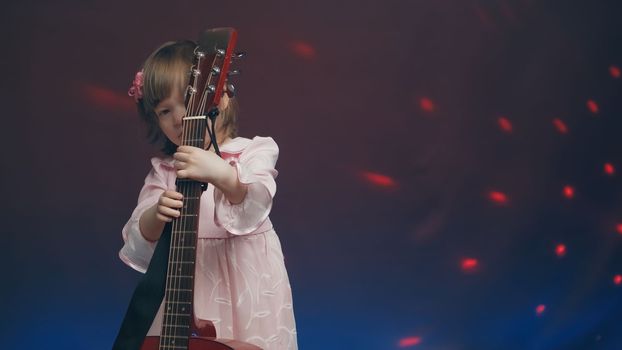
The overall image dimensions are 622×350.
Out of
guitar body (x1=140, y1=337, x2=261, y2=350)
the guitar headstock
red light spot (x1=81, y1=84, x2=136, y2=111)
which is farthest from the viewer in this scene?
red light spot (x1=81, y1=84, x2=136, y2=111)

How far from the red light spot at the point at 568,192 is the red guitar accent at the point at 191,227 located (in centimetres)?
138

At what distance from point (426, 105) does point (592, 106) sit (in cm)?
51

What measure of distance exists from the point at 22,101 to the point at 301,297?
0.90 meters

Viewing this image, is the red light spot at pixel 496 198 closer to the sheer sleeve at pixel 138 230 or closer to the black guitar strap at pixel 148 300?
the sheer sleeve at pixel 138 230

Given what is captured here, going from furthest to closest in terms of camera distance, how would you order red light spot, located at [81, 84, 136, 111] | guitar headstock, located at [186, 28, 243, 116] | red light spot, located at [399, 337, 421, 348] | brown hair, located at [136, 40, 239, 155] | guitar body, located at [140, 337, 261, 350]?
red light spot, located at [399, 337, 421, 348] → red light spot, located at [81, 84, 136, 111] → brown hair, located at [136, 40, 239, 155] → guitar headstock, located at [186, 28, 243, 116] → guitar body, located at [140, 337, 261, 350]

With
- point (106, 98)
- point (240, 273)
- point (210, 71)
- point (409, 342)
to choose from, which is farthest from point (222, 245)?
point (409, 342)

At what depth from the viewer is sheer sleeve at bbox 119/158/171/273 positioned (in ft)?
3.94

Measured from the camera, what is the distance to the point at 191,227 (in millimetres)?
1078

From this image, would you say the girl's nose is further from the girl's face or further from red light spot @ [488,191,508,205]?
red light spot @ [488,191,508,205]

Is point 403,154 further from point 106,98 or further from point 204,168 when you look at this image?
point 204,168

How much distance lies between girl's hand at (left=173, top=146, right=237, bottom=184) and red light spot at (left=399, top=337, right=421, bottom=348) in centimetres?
122

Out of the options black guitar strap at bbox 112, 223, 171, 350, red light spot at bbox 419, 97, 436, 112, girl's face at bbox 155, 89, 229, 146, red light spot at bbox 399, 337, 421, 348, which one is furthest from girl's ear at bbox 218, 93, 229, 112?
red light spot at bbox 399, 337, 421, 348

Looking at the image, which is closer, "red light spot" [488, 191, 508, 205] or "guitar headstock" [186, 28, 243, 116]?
"guitar headstock" [186, 28, 243, 116]

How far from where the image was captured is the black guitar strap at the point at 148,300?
3.62ft
